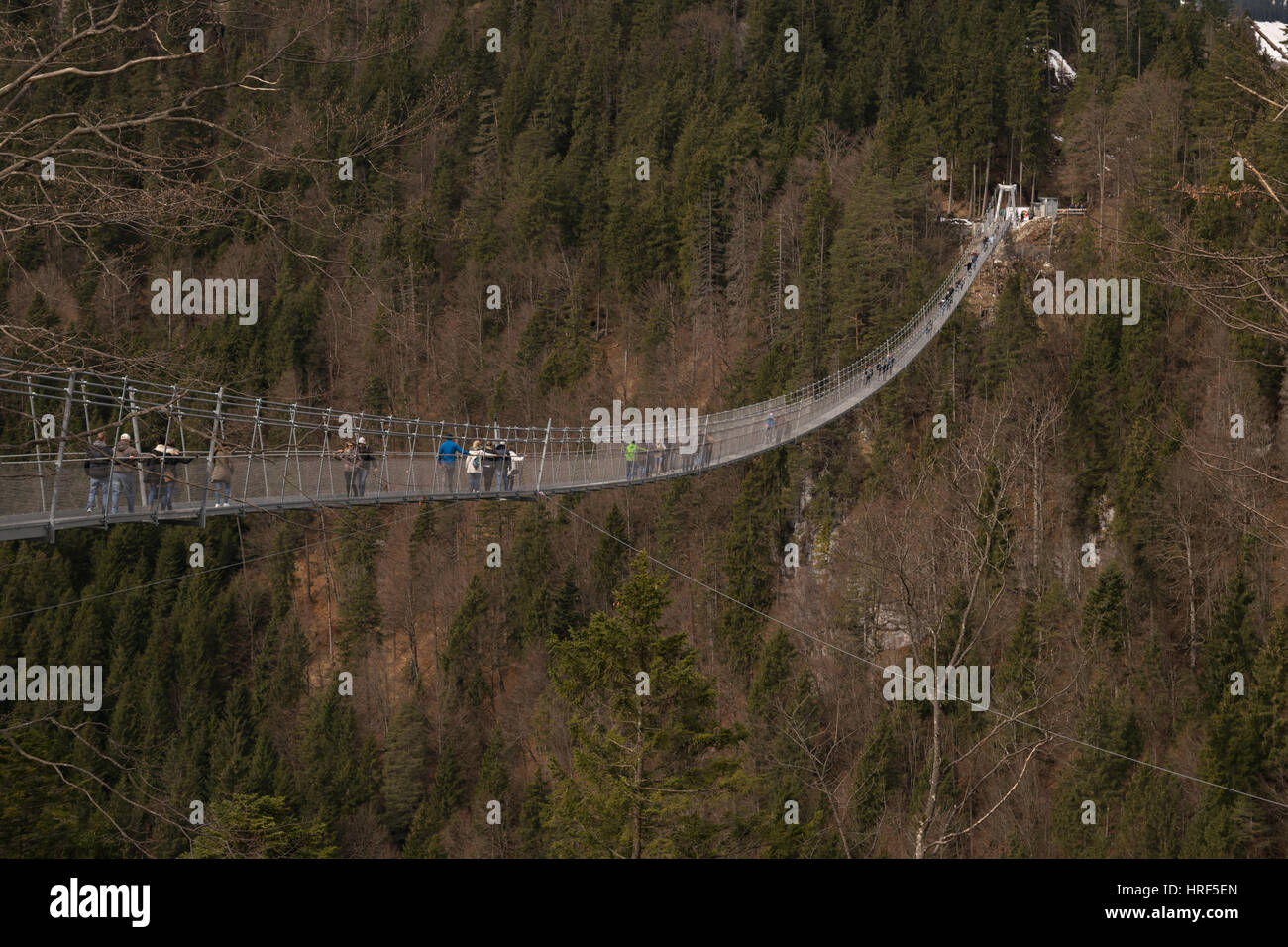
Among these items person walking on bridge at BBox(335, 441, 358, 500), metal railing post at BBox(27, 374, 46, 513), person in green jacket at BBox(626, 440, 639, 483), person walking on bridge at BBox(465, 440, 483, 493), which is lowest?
metal railing post at BBox(27, 374, 46, 513)

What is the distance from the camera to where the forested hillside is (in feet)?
38.1

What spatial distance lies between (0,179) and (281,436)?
41.3 m

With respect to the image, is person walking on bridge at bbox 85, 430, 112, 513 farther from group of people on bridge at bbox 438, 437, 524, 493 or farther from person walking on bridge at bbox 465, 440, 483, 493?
person walking on bridge at bbox 465, 440, 483, 493

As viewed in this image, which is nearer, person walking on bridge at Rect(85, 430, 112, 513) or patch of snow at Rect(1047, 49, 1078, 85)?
person walking on bridge at Rect(85, 430, 112, 513)

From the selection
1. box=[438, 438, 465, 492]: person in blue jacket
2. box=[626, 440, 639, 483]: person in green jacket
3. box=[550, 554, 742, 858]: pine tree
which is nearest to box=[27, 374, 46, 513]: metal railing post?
box=[438, 438, 465, 492]: person in blue jacket

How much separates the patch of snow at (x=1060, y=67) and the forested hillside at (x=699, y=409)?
84 centimetres

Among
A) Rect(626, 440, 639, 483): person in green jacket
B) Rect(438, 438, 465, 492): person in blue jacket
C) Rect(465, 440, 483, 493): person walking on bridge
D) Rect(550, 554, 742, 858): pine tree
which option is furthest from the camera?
Rect(626, 440, 639, 483): person in green jacket

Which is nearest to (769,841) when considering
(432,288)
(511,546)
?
(511,546)

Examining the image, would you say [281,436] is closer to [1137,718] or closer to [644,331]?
[644,331]

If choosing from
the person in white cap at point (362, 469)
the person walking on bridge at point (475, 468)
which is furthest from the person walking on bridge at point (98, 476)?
the person walking on bridge at point (475, 468)

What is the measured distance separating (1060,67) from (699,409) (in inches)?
1049

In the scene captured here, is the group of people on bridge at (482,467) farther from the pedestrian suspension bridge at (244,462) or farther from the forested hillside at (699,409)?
the forested hillside at (699,409)

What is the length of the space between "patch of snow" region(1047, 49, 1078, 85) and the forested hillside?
0.84 m
